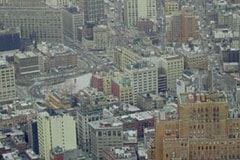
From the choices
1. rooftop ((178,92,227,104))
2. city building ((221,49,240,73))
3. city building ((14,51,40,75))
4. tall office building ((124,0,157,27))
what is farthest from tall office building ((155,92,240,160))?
tall office building ((124,0,157,27))

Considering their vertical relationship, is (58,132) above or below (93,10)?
below

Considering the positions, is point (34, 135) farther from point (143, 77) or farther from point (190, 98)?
point (190, 98)

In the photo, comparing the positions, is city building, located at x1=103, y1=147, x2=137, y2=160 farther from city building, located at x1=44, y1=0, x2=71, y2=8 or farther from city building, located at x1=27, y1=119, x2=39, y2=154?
city building, located at x1=44, y1=0, x2=71, y2=8

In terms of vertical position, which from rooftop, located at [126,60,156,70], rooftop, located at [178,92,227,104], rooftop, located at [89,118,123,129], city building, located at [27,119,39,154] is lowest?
city building, located at [27,119,39,154]

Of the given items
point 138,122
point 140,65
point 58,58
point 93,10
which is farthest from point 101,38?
point 138,122

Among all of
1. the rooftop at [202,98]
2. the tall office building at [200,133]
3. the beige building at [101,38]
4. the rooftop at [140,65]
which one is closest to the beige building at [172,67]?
the rooftop at [140,65]

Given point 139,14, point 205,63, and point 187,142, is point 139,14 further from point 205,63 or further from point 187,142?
point 187,142
